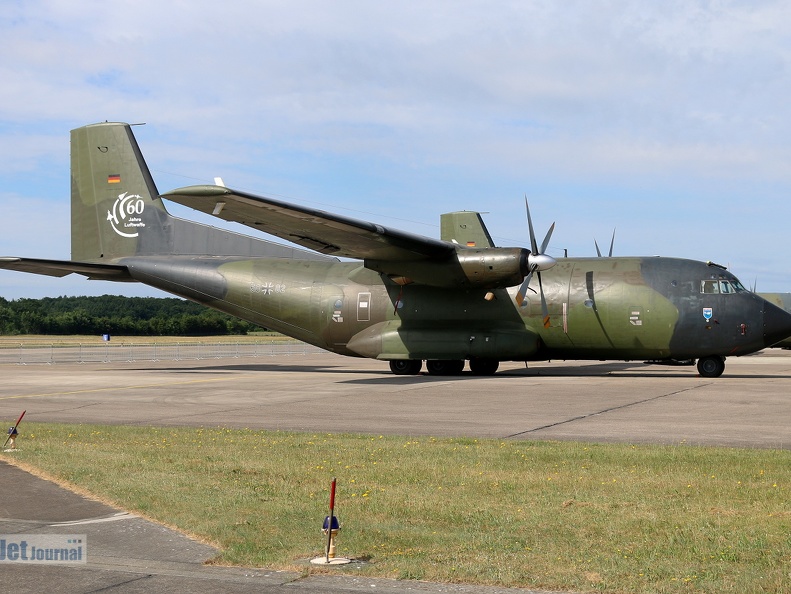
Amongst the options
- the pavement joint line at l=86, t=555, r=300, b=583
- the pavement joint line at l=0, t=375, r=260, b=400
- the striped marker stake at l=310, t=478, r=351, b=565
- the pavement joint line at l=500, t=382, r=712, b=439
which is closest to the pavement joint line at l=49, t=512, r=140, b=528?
the pavement joint line at l=86, t=555, r=300, b=583

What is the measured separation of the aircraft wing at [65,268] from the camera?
29453 millimetres

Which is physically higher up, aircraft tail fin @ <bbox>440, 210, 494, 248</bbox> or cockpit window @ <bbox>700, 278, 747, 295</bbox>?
aircraft tail fin @ <bbox>440, 210, 494, 248</bbox>

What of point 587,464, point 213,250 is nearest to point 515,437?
point 587,464

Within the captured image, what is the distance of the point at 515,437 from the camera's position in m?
14.2

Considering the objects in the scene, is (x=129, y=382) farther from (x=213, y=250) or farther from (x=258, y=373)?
(x=213, y=250)

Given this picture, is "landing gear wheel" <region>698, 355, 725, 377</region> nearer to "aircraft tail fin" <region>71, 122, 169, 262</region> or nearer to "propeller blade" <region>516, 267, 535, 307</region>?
"propeller blade" <region>516, 267, 535, 307</region>

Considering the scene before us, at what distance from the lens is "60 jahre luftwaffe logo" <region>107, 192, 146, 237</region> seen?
33719mm

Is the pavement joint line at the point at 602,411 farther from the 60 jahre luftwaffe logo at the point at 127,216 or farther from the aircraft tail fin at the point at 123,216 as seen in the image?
the 60 jahre luftwaffe logo at the point at 127,216

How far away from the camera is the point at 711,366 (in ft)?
92.1

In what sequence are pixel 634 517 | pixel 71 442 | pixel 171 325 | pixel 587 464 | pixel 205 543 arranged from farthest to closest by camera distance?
pixel 171 325 → pixel 71 442 → pixel 587 464 → pixel 634 517 → pixel 205 543

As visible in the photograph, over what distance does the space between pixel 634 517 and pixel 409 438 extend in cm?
609

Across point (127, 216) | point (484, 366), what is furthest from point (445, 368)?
point (127, 216)

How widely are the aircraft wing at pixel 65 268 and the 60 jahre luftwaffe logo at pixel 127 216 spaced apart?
1845 mm

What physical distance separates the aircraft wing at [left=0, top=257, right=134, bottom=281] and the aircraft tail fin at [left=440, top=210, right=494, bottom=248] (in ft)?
64.1
